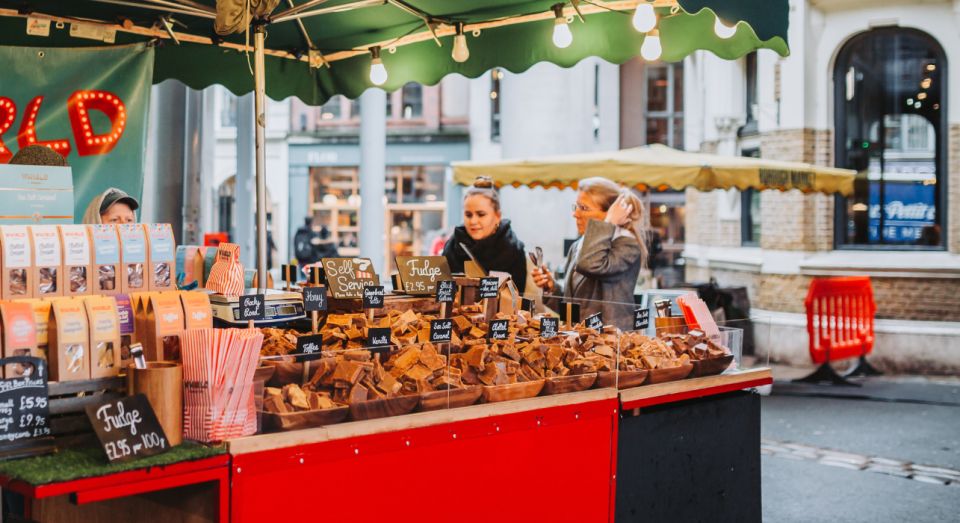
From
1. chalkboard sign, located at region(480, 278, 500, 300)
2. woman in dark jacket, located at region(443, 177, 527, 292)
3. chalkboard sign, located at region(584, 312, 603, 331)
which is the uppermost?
woman in dark jacket, located at region(443, 177, 527, 292)

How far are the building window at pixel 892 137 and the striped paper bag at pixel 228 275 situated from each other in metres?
10.4

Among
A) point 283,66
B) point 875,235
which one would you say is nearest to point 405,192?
point 875,235

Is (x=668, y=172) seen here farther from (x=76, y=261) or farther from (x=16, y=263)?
(x=16, y=263)

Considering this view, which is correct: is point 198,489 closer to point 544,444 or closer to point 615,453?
point 544,444

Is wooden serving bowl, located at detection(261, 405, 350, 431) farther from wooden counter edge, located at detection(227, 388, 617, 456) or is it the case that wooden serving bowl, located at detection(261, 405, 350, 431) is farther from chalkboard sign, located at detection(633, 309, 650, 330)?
chalkboard sign, located at detection(633, 309, 650, 330)

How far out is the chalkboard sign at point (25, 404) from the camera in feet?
9.77

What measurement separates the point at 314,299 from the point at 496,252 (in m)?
2.54

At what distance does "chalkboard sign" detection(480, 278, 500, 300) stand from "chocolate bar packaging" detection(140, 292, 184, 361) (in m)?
1.86

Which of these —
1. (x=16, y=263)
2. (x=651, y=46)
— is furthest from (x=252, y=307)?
(x=651, y=46)

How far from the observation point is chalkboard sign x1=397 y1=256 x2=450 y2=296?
5.10 m

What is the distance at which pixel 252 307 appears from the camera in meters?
4.01

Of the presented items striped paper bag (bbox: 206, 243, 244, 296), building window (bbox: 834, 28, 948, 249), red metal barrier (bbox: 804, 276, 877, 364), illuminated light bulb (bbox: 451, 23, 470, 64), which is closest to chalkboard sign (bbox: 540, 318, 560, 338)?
striped paper bag (bbox: 206, 243, 244, 296)

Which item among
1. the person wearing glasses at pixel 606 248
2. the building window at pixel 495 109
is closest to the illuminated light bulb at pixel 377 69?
the person wearing glasses at pixel 606 248

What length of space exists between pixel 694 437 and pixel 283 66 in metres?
4.32
